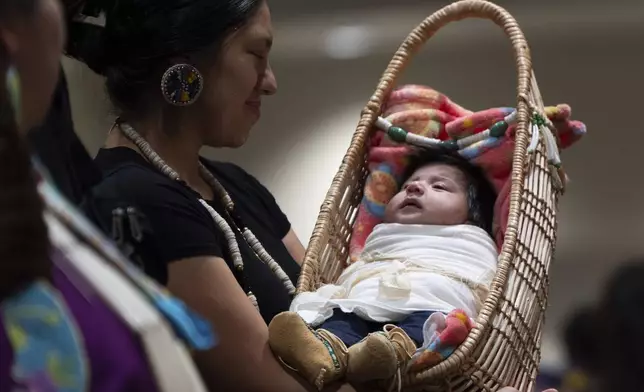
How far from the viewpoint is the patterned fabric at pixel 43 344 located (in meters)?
0.34

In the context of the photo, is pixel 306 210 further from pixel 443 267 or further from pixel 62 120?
pixel 62 120

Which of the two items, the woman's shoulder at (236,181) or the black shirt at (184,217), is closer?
the black shirt at (184,217)

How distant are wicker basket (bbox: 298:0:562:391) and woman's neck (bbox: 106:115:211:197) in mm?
191

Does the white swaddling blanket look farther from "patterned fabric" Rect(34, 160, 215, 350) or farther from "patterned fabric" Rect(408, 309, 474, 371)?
"patterned fabric" Rect(34, 160, 215, 350)

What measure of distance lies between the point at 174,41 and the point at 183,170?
14 cm

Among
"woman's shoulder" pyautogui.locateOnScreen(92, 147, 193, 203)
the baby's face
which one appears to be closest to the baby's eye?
the baby's face

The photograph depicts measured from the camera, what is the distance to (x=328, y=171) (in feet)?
4.38

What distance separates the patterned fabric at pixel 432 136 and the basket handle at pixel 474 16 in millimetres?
26

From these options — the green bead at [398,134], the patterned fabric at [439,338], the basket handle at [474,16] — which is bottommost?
the patterned fabric at [439,338]

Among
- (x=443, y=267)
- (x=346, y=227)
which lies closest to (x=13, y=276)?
(x=443, y=267)

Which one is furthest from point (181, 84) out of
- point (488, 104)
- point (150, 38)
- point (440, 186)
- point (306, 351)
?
point (488, 104)

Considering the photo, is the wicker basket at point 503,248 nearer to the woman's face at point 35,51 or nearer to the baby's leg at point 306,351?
the baby's leg at point 306,351

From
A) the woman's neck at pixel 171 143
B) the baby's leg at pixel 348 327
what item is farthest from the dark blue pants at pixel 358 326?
the woman's neck at pixel 171 143

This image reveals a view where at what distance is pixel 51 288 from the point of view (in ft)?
1.14
